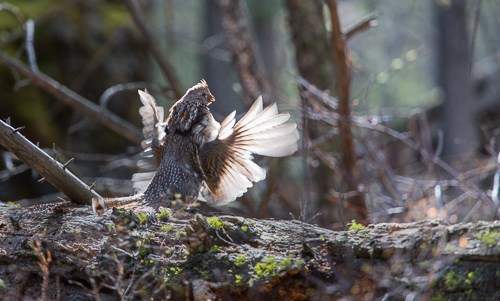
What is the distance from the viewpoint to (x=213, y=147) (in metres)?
5.02

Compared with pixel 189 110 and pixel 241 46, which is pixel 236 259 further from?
pixel 241 46

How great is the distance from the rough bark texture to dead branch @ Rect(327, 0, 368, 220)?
103 inches

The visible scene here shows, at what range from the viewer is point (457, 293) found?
2908 millimetres

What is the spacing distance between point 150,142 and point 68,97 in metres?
2.14

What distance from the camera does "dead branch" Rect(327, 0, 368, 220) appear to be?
5977 millimetres

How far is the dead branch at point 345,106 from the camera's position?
5.98m

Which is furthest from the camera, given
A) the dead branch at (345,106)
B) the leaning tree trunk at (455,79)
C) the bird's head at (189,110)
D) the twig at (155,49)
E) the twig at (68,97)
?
the leaning tree trunk at (455,79)

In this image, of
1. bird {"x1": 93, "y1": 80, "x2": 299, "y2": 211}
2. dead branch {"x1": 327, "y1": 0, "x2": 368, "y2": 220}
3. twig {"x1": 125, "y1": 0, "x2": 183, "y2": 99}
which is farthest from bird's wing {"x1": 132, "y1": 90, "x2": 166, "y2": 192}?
twig {"x1": 125, "y1": 0, "x2": 183, "y2": 99}

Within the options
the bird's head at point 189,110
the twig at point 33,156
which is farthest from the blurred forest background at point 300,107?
the twig at point 33,156

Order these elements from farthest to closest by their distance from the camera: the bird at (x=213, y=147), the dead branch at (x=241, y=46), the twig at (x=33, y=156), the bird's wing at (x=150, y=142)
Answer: the dead branch at (x=241, y=46) → the bird's wing at (x=150, y=142) → the bird at (x=213, y=147) → the twig at (x=33, y=156)

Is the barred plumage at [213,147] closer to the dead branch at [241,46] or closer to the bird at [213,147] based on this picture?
the bird at [213,147]

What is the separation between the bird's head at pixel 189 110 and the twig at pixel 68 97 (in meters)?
2.38

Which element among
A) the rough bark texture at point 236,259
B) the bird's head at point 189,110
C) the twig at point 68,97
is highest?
Result: the twig at point 68,97

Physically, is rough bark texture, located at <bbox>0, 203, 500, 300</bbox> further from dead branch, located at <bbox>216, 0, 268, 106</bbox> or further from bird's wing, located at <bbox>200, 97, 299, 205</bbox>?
dead branch, located at <bbox>216, 0, 268, 106</bbox>
